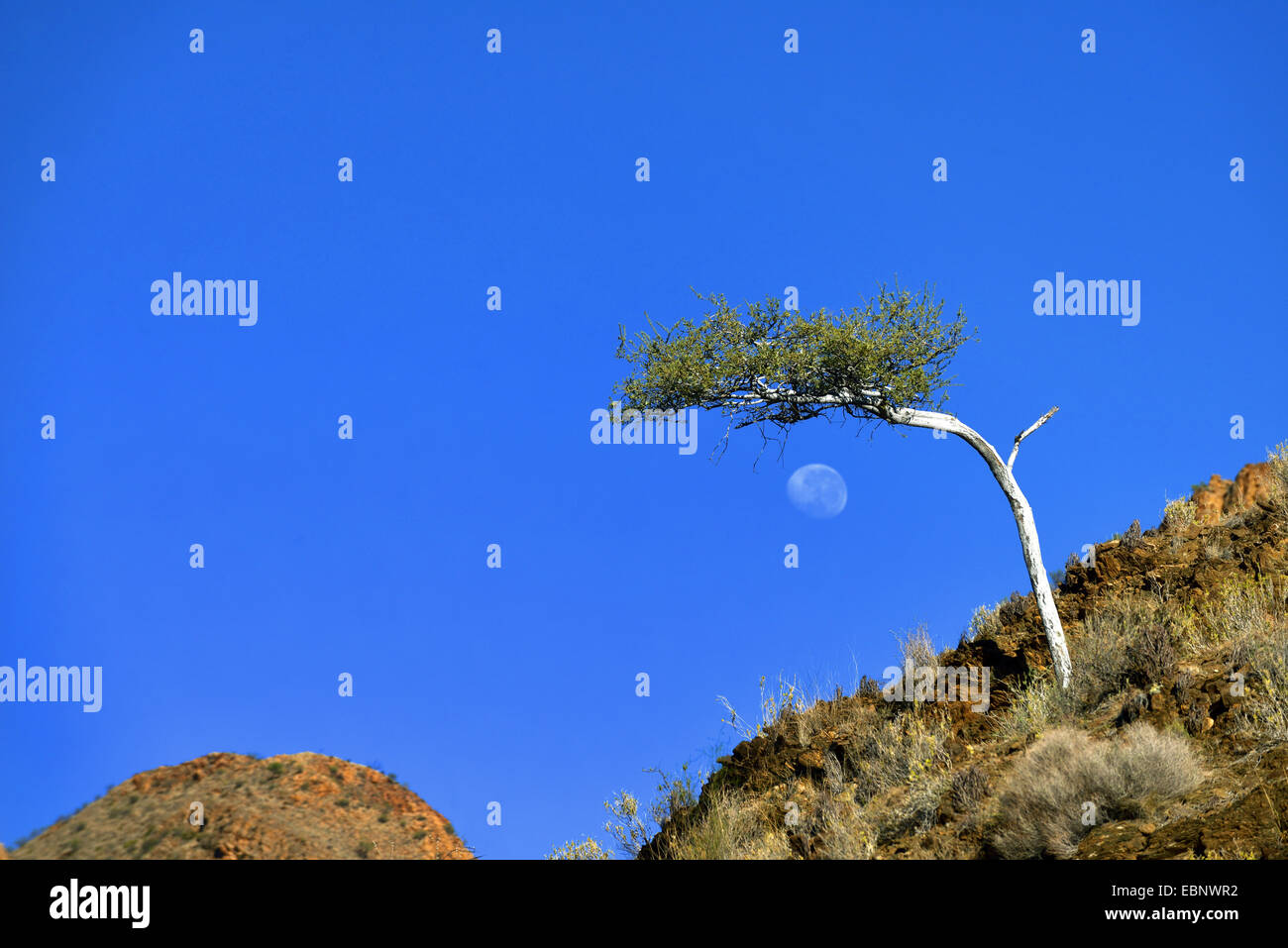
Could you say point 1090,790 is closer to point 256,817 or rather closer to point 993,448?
point 993,448

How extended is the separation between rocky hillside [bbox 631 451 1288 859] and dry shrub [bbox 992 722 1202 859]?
2cm

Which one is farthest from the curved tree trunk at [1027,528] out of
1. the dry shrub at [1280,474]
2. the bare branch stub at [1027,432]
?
the dry shrub at [1280,474]

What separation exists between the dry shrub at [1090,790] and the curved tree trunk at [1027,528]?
4284mm

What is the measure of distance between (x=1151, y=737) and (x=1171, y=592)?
25.8 ft

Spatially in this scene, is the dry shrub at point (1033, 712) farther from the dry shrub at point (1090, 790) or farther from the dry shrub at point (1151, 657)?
the dry shrub at point (1090, 790)

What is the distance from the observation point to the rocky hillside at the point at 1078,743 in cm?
984

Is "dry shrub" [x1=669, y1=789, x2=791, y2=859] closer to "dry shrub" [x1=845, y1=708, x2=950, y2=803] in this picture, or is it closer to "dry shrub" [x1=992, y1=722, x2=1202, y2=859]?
"dry shrub" [x1=845, y1=708, x2=950, y2=803]

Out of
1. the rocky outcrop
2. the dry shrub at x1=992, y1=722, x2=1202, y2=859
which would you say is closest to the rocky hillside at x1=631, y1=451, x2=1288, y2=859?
the dry shrub at x1=992, y1=722, x2=1202, y2=859

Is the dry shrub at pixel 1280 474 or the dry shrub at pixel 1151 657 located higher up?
the dry shrub at pixel 1280 474

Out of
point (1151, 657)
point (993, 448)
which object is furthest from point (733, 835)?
point (993, 448)

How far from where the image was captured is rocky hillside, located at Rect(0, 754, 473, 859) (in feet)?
66.7

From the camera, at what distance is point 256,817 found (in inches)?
838
